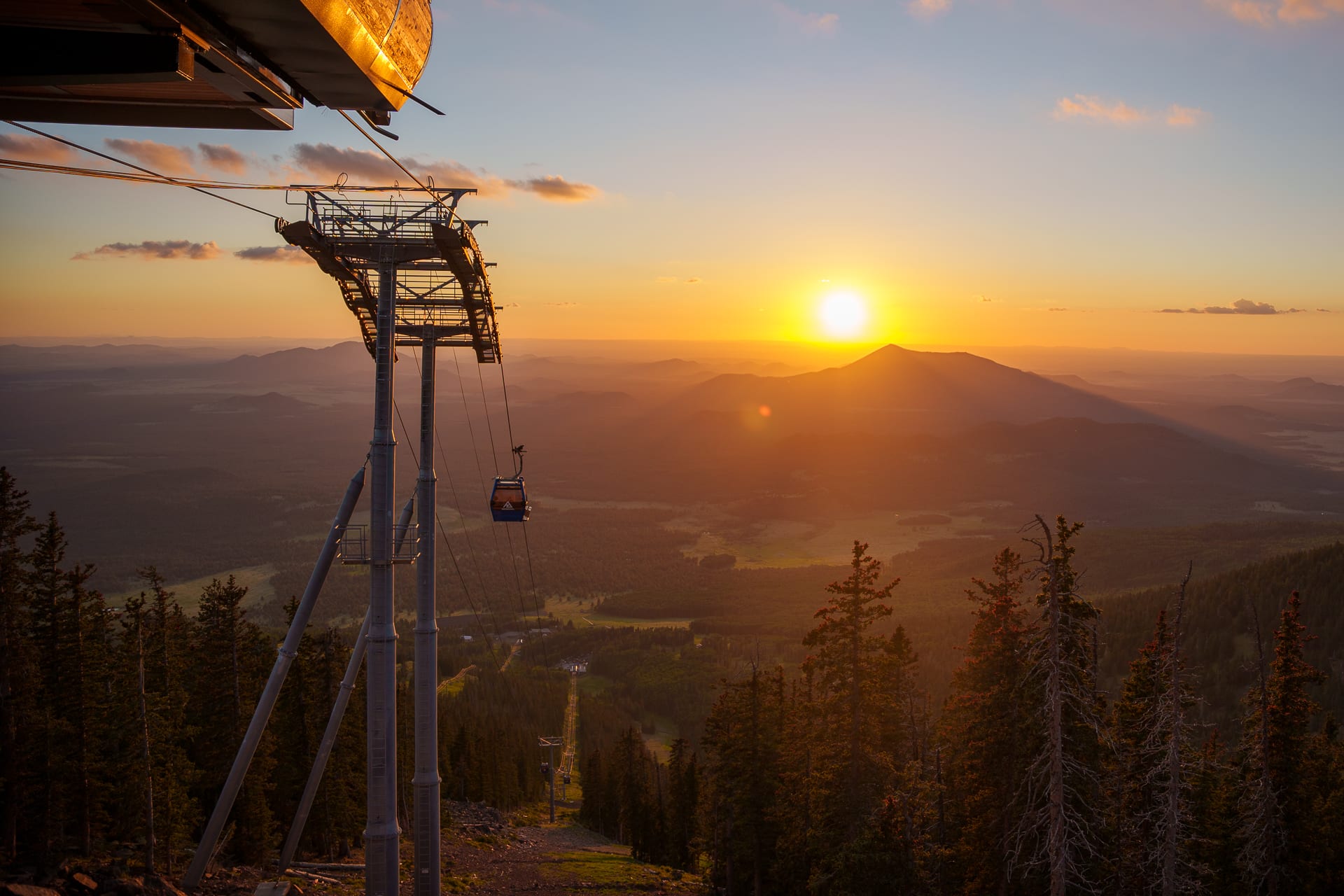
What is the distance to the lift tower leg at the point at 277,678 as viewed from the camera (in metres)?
11.4

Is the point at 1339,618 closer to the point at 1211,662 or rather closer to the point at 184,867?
the point at 1211,662

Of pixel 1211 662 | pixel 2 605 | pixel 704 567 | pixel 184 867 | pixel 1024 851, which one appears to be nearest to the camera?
pixel 2 605

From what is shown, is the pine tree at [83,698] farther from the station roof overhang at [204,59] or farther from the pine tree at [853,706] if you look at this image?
the station roof overhang at [204,59]

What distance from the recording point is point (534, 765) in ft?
249

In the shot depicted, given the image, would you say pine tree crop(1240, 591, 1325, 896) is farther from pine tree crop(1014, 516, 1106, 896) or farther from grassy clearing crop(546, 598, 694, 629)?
grassy clearing crop(546, 598, 694, 629)

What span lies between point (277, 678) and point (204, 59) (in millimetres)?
11376

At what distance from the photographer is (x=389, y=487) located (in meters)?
10.2

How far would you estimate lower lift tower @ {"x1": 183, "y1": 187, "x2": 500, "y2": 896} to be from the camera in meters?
10.3

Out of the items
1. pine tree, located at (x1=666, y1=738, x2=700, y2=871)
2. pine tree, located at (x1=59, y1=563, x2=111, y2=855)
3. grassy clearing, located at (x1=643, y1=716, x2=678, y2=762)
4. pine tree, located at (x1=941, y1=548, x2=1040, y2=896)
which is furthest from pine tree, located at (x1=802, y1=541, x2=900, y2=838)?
grassy clearing, located at (x1=643, y1=716, x2=678, y2=762)

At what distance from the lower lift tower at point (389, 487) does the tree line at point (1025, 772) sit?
10328mm

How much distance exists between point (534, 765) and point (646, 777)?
22434mm

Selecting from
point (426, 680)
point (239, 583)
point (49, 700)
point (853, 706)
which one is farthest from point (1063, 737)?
point (239, 583)

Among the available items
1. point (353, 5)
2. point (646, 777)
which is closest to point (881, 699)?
point (353, 5)

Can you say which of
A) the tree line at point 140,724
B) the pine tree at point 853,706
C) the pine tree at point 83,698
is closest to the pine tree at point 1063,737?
the pine tree at point 853,706
